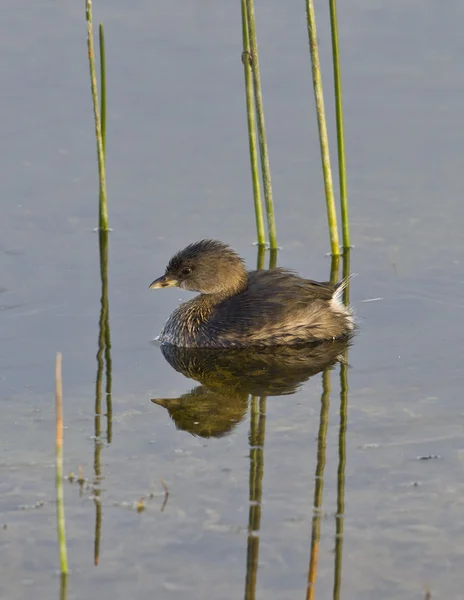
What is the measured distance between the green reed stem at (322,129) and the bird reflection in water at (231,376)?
1590mm

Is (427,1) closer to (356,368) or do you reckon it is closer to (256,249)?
(256,249)

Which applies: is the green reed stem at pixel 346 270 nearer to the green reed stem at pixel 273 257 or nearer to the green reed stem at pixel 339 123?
the green reed stem at pixel 339 123

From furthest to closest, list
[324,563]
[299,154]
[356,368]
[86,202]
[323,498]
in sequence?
[299,154] < [86,202] < [356,368] < [323,498] < [324,563]

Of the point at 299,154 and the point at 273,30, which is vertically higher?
the point at 273,30

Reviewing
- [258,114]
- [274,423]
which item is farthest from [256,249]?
[274,423]

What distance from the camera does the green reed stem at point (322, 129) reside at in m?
10.7

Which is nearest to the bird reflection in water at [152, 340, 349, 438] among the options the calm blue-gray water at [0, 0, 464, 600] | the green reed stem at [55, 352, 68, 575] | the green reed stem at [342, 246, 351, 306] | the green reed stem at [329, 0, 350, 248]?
the calm blue-gray water at [0, 0, 464, 600]

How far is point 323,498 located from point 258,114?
489cm

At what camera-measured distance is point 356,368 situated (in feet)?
30.1

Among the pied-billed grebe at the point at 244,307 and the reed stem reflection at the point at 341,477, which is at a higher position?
the pied-billed grebe at the point at 244,307

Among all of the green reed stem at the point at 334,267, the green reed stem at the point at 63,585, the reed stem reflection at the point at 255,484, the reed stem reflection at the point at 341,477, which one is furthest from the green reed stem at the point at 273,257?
the green reed stem at the point at 63,585

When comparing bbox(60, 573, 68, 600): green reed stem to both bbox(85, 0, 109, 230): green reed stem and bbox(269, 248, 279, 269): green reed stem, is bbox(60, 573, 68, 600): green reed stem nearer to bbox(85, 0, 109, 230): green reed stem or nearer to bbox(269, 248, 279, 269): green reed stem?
bbox(269, 248, 279, 269): green reed stem

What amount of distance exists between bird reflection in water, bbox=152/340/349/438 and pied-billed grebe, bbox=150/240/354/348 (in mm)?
89

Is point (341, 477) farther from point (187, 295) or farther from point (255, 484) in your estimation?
point (187, 295)
